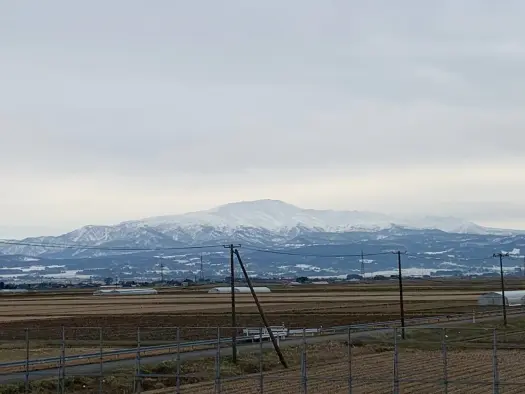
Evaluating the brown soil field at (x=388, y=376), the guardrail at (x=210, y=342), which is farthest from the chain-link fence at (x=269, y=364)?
the guardrail at (x=210, y=342)

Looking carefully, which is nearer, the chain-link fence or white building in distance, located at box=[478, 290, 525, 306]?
the chain-link fence

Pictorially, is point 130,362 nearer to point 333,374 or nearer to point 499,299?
point 333,374

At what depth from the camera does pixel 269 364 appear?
39.1 m

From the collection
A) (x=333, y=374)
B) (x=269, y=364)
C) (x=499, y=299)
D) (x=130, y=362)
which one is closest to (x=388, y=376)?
(x=333, y=374)

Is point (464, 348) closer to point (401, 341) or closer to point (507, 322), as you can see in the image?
point (401, 341)

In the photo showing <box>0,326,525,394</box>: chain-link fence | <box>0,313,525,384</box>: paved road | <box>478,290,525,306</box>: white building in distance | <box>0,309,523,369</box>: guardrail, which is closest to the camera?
<box>0,326,525,394</box>: chain-link fence

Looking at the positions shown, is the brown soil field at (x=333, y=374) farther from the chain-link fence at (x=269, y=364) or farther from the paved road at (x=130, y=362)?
the paved road at (x=130, y=362)

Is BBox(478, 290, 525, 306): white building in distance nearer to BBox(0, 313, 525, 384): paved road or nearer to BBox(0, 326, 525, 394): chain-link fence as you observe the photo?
BBox(0, 326, 525, 394): chain-link fence

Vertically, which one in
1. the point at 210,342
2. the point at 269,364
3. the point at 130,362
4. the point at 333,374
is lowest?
the point at 269,364

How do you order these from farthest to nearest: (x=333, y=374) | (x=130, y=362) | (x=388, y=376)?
1. (x=130, y=362)
2. (x=333, y=374)
3. (x=388, y=376)

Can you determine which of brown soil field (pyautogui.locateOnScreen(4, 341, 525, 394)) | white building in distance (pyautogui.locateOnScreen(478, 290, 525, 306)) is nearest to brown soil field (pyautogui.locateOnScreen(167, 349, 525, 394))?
brown soil field (pyautogui.locateOnScreen(4, 341, 525, 394))

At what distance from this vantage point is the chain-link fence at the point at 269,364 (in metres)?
30.2

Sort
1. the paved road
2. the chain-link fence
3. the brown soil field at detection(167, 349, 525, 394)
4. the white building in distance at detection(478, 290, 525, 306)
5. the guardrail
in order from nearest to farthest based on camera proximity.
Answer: the brown soil field at detection(167, 349, 525, 394), the chain-link fence, the paved road, the guardrail, the white building in distance at detection(478, 290, 525, 306)

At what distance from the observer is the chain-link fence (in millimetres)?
30234
